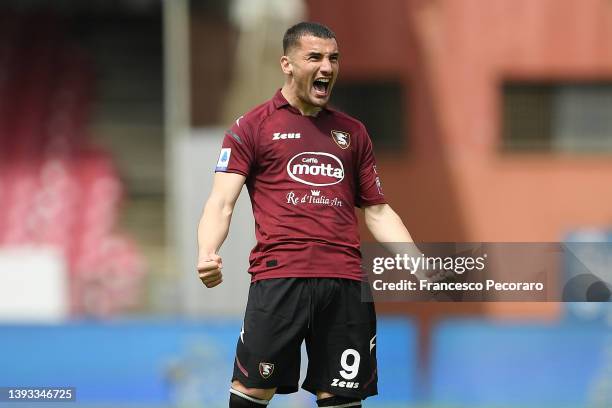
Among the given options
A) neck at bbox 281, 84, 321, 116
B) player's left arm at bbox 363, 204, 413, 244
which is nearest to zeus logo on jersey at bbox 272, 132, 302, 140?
neck at bbox 281, 84, 321, 116

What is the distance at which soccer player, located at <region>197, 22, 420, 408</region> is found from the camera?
4.88 m

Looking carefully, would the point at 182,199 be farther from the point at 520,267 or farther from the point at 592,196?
the point at 520,267

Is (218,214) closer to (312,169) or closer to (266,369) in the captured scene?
(312,169)

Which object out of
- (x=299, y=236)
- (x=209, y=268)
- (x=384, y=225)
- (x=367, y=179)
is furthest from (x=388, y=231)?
(x=209, y=268)

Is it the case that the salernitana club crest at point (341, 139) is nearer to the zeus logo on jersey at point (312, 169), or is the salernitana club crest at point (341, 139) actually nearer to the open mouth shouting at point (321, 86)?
the zeus logo on jersey at point (312, 169)

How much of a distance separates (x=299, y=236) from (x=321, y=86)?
2.09ft

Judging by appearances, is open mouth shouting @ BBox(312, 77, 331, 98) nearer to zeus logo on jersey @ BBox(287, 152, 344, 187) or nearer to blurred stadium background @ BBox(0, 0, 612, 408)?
zeus logo on jersey @ BBox(287, 152, 344, 187)

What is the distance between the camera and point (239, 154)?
4.91 meters

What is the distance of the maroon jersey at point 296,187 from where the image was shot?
4.90 metres

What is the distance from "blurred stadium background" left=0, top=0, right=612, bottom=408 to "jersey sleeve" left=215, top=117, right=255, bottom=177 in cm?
658
